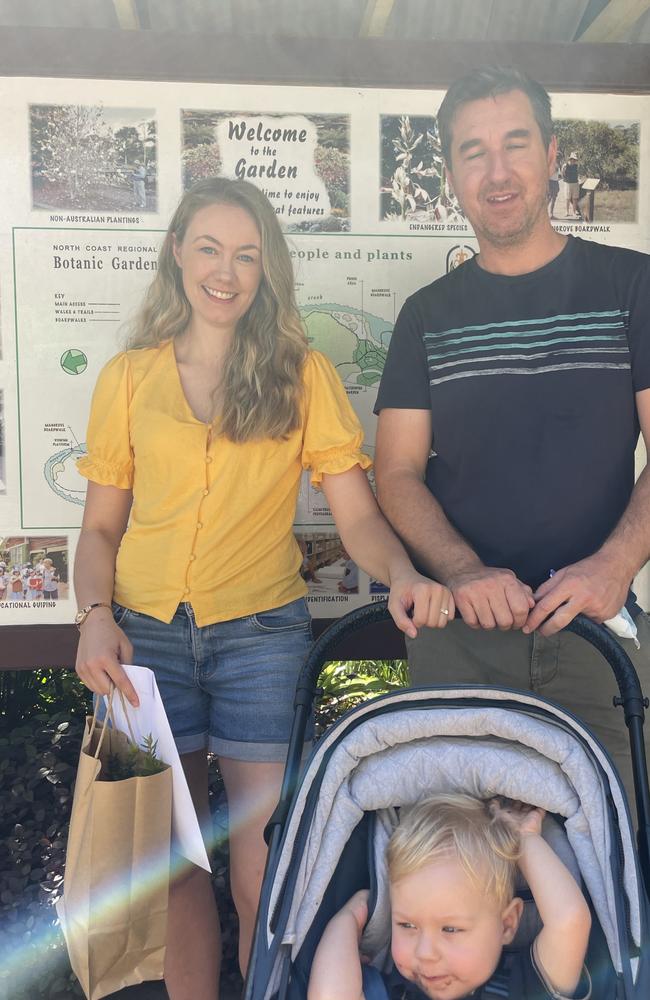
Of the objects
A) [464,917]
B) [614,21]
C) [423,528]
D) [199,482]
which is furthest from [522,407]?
[614,21]

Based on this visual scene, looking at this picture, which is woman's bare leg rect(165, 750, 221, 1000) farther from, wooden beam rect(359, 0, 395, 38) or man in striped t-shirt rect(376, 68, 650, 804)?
wooden beam rect(359, 0, 395, 38)

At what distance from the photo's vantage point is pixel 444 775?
204 cm

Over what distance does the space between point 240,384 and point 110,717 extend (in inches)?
36.7

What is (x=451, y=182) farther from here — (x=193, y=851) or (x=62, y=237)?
(x=193, y=851)

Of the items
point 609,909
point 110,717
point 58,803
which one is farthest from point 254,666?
point 58,803

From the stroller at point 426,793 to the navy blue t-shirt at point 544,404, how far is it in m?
0.40

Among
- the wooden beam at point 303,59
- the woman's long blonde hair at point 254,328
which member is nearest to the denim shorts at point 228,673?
the woman's long blonde hair at point 254,328

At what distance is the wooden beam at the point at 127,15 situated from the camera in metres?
3.01

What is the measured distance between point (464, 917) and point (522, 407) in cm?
125

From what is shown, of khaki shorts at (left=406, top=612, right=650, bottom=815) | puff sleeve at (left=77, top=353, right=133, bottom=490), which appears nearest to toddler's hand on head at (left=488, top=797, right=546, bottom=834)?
khaki shorts at (left=406, top=612, right=650, bottom=815)

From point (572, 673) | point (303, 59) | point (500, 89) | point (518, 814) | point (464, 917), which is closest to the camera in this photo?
point (464, 917)

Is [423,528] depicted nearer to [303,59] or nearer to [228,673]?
[228,673]

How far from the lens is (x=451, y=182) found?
8.56 feet

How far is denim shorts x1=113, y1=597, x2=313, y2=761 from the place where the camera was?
95.5 inches
